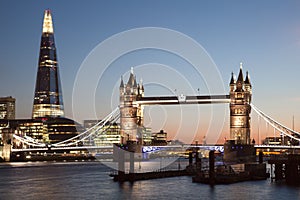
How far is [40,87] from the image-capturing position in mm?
184000

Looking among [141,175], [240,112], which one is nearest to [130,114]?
[240,112]

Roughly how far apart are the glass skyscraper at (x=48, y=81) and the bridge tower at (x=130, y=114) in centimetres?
6487

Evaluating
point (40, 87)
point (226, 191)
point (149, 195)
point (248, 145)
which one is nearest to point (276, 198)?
point (226, 191)

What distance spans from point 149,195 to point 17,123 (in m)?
106

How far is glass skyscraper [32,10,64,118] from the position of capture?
18250 centimetres

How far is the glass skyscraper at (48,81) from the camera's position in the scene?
7185 inches

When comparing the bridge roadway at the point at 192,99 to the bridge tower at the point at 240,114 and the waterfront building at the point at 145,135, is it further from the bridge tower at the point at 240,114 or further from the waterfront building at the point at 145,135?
the waterfront building at the point at 145,135

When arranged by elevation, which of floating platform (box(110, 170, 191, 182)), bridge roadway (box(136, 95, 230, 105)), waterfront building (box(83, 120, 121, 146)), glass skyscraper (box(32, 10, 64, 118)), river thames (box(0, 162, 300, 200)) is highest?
glass skyscraper (box(32, 10, 64, 118))

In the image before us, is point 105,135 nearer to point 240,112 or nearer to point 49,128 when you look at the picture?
point 49,128

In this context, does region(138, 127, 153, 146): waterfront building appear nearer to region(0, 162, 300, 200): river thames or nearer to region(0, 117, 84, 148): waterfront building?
region(0, 117, 84, 148): waterfront building

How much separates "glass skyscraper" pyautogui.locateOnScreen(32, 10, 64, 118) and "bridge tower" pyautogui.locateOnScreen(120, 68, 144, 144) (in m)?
64.9

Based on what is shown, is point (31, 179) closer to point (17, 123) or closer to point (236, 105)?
point (236, 105)

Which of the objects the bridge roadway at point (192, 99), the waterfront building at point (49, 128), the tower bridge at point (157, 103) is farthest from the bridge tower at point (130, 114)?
the waterfront building at point (49, 128)

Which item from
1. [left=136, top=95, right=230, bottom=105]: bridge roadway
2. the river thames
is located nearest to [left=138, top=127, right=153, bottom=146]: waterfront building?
[left=136, top=95, right=230, bottom=105]: bridge roadway
